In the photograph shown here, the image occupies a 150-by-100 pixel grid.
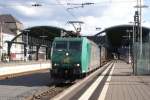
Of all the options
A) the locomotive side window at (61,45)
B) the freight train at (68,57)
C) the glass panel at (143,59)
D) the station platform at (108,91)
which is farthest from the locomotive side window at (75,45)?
the glass panel at (143,59)

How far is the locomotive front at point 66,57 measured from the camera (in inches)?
1140

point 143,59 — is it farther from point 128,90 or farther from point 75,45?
point 128,90

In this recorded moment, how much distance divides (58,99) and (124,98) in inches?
105

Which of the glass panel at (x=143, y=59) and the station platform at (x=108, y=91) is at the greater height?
the glass panel at (x=143, y=59)

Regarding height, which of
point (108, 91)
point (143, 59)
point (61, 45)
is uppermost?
point (61, 45)

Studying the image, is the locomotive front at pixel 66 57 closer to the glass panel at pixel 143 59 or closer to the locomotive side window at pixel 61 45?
the locomotive side window at pixel 61 45

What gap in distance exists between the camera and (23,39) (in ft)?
440

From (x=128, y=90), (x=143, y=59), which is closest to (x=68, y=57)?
(x=128, y=90)

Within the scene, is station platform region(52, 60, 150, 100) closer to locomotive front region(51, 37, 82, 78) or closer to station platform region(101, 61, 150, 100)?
station platform region(101, 61, 150, 100)

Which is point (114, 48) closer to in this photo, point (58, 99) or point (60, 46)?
point (60, 46)

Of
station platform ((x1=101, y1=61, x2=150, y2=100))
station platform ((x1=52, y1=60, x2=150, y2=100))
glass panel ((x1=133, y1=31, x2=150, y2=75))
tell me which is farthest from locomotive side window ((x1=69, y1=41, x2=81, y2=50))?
glass panel ((x1=133, y1=31, x2=150, y2=75))

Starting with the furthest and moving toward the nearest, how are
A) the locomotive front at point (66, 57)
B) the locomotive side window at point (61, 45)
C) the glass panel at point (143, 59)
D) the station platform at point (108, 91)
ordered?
the glass panel at point (143, 59) → the locomotive side window at point (61, 45) → the locomotive front at point (66, 57) → the station platform at point (108, 91)

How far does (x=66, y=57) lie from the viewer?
29.4 m

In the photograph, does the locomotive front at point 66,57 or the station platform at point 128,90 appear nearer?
the station platform at point 128,90
